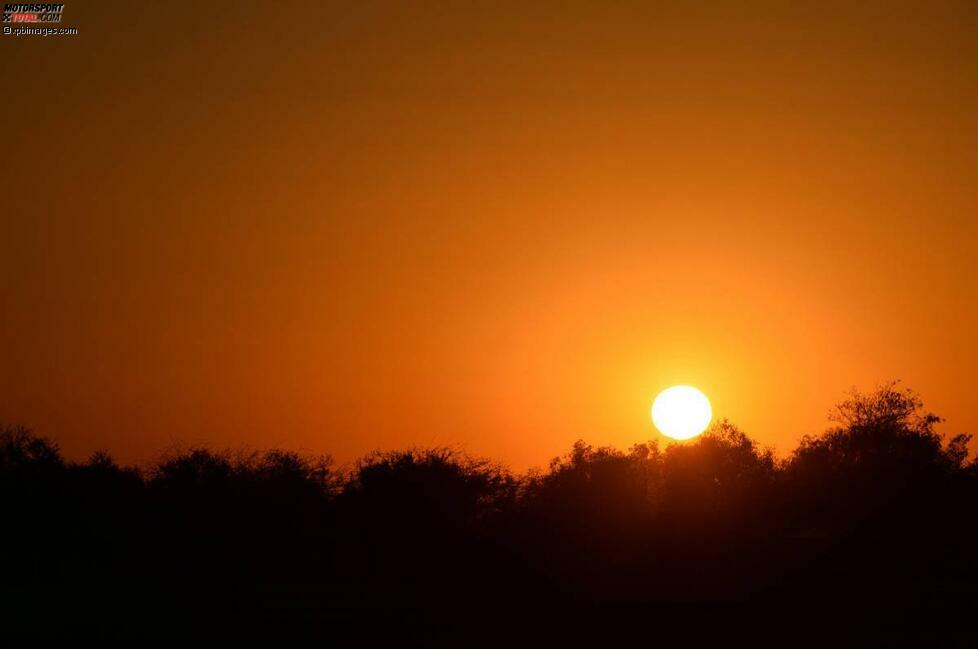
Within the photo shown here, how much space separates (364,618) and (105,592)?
28.2 ft

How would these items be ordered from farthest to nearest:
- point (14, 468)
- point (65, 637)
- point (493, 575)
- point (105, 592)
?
1. point (14, 468)
2. point (493, 575)
3. point (105, 592)
4. point (65, 637)

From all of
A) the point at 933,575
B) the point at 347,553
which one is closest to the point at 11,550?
the point at 347,553

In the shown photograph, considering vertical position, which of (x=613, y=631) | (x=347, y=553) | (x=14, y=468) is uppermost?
(x=14, y=468)

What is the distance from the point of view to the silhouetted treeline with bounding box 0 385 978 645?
39.9 metres

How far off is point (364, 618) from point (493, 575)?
349 inches

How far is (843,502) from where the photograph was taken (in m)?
64.6

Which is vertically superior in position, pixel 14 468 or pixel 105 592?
pixel 14 468

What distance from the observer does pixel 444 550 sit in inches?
1975

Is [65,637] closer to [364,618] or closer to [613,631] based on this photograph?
[364,618]

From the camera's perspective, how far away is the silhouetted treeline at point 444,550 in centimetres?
3988

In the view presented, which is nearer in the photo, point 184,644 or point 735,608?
point 184,644

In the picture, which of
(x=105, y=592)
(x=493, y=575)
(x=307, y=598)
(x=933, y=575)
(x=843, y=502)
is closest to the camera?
(x=105, y=592)

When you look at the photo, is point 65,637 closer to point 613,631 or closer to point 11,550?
point 11,550

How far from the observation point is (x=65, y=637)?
3431cm
